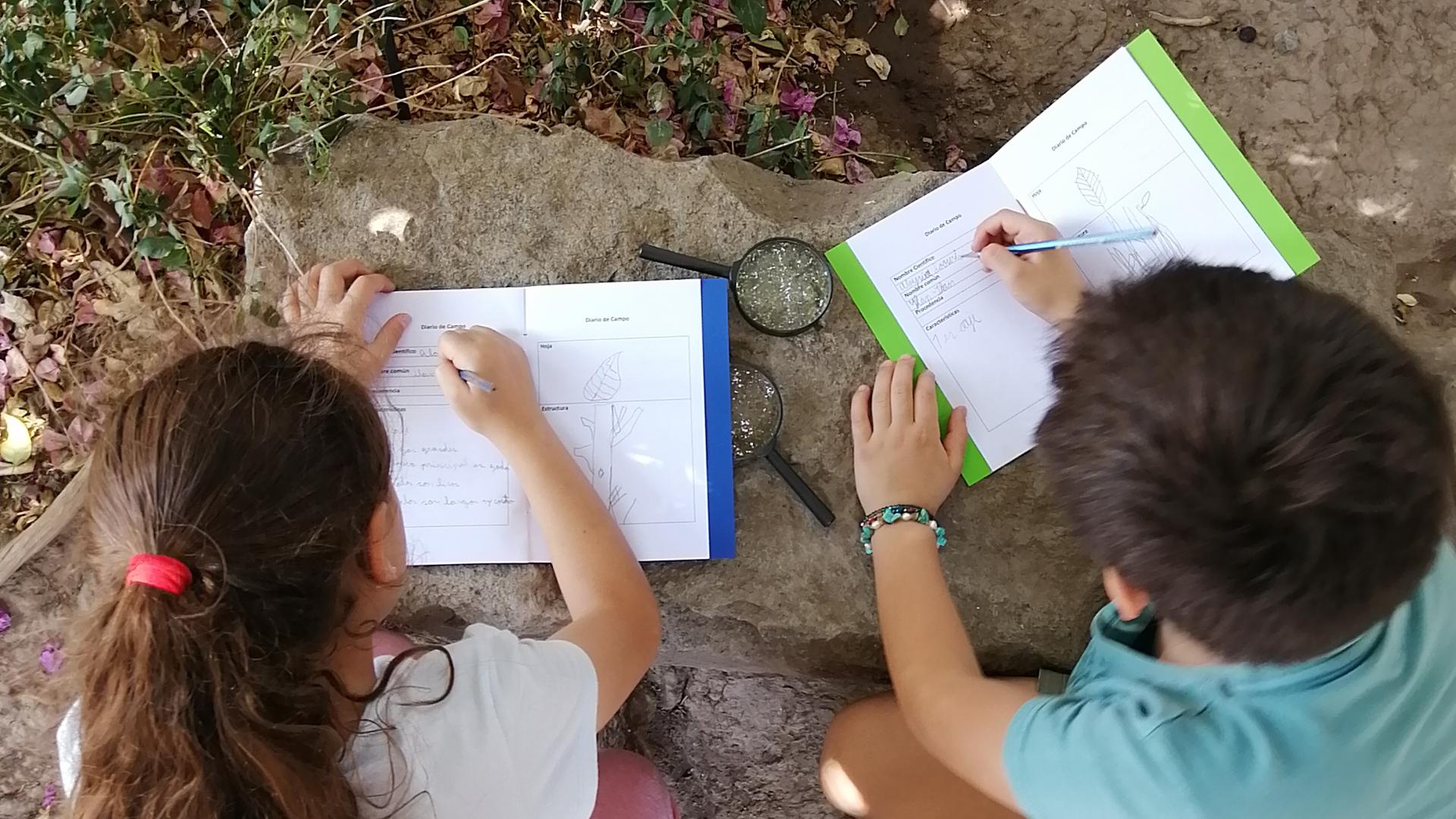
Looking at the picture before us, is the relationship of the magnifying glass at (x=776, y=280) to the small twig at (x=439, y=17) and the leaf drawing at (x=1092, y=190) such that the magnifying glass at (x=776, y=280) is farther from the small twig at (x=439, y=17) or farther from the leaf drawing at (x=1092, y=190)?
the small twig at (x=439, y=17)

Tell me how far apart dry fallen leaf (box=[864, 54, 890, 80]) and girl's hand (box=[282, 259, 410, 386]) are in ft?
4.02

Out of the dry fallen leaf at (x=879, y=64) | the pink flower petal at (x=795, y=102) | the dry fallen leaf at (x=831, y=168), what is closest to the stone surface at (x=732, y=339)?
the dry fallen leaf at (x=831, y=168)

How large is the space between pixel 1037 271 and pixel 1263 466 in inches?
23.4

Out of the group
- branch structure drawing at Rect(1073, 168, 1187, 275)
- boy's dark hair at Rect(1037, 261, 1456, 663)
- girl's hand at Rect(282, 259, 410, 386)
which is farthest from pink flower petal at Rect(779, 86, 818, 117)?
boy's dark hair at Rect(1037, 261, 1456, 663)

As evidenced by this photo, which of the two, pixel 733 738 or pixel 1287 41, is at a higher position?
pixel 1287 41

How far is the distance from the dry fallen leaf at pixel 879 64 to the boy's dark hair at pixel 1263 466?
1347mm

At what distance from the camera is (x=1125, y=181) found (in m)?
1.45

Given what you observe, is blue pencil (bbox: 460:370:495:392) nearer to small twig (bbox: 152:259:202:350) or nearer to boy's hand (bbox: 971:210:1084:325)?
small twig (bbox: 152:259:202:350)

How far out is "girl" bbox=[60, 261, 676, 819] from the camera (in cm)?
87

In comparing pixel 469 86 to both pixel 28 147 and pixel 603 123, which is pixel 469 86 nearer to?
pixel 603 123

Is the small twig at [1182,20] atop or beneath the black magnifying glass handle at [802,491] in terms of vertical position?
atop

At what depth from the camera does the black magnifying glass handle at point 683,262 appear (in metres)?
1.41

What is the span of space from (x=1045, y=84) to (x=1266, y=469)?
4.74ft

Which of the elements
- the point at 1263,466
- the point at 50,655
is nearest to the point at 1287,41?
the point at 1263,466
